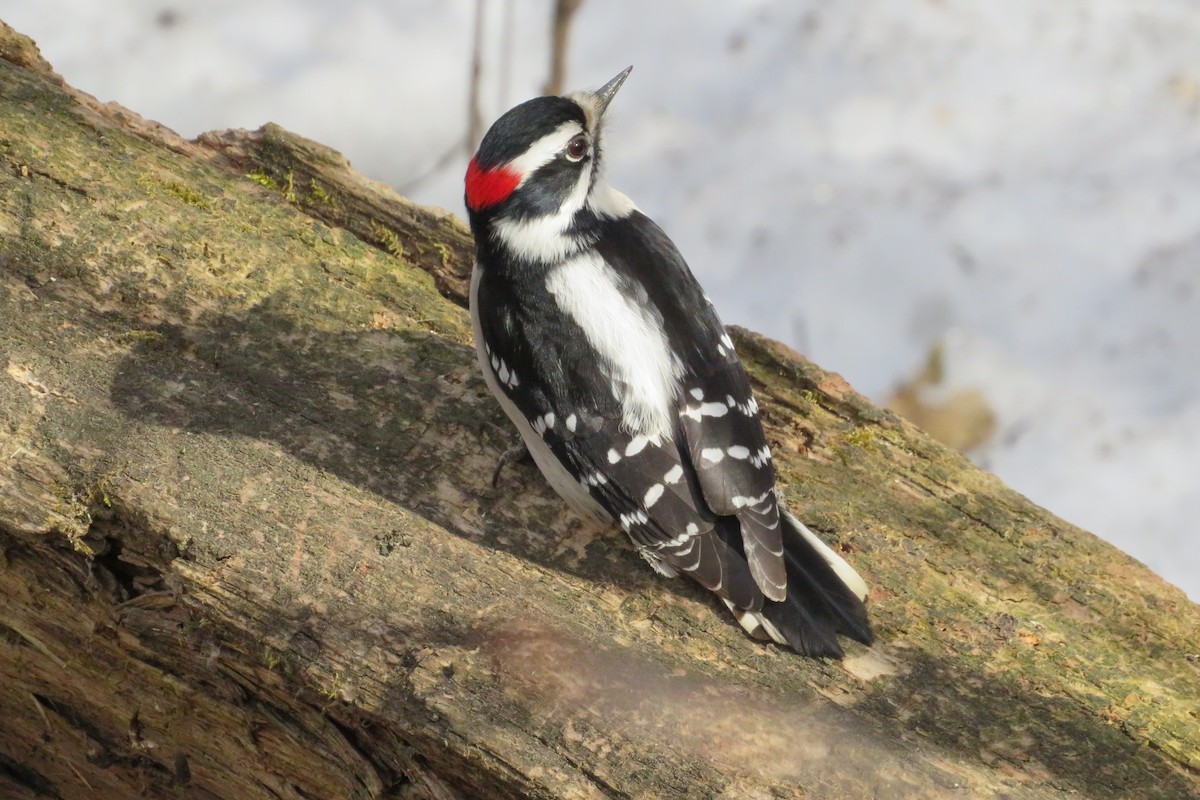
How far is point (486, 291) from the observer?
10.6ft

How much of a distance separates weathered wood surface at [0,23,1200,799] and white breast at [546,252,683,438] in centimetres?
40

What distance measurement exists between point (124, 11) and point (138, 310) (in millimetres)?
4231

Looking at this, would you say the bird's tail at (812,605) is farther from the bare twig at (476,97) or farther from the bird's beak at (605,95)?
the bare twig at (476,97)

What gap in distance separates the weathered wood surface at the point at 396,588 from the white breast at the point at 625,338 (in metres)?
0.40

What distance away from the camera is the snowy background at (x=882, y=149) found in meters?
5.75

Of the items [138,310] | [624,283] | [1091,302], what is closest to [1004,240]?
[1091,302]

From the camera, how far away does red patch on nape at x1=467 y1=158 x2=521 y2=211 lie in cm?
321

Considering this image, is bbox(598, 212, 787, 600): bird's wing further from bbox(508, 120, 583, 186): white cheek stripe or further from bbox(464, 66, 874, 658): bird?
bbox(508, 120, 583, 186): white cheek stripe

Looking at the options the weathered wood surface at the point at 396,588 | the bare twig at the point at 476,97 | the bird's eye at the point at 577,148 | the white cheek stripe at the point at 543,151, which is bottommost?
the weathered wood surface at the point at 396,588

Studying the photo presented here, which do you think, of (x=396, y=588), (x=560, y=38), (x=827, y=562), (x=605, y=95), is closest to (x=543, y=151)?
(x=605, y=95)

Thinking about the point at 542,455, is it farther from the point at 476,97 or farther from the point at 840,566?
the point at 476,97

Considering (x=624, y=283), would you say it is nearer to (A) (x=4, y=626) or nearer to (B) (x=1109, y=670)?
(B) (x=1109, y=670)

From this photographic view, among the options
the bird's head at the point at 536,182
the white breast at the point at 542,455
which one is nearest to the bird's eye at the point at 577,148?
the bird's head at the point at 536,182

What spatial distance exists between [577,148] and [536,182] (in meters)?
0.15
